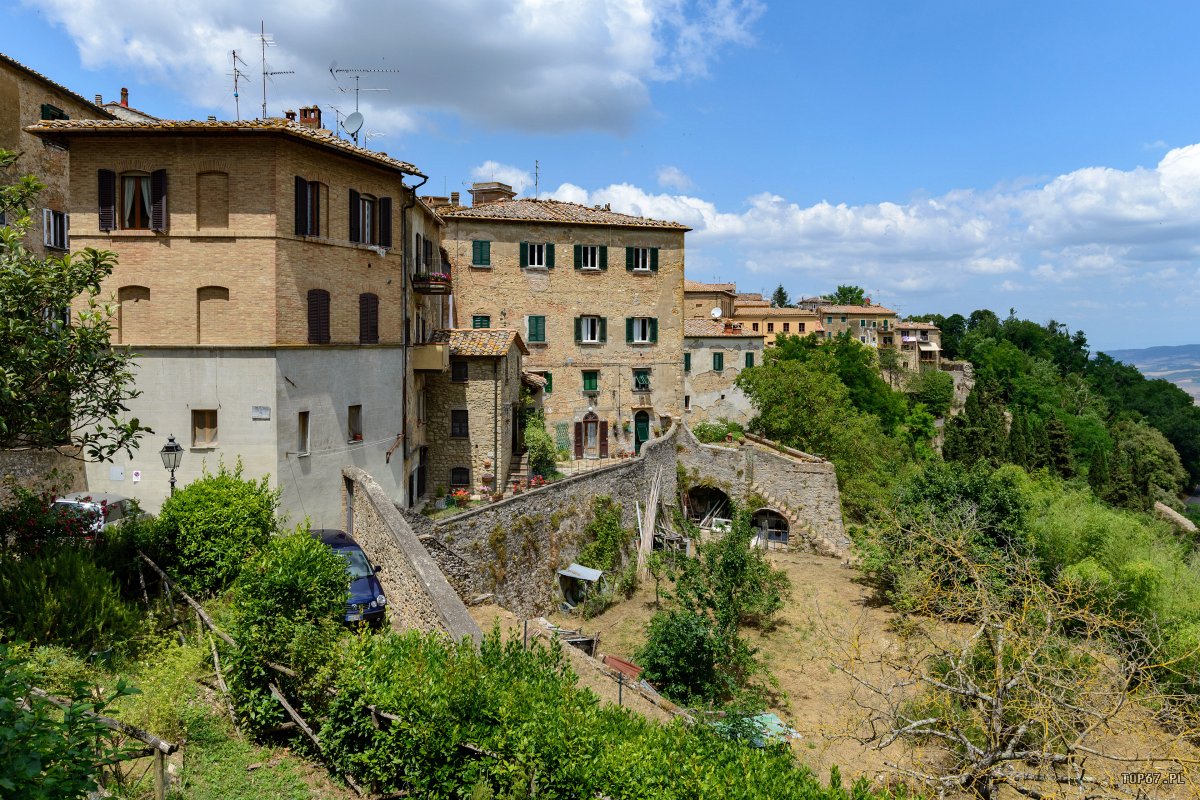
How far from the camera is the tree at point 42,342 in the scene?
429 inches

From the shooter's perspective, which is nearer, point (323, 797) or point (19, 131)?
point (323, 797)

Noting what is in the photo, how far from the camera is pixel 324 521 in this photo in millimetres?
19750

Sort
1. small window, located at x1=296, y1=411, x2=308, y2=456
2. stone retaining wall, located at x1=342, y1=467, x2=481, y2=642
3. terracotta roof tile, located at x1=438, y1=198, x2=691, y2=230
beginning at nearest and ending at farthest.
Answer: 1. stone retaining wall, located at x1=342, y1=467, x2=481, y2=642
2. small window, located at x1=296, y1=411, x2=308, y2=456
3. terracotta roof tile, located at x1=438, y1=198, x2=691, y2=230

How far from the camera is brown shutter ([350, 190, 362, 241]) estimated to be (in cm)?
2122

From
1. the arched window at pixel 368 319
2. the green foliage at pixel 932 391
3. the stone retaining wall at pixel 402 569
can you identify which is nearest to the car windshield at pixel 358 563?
the stone retaining wall at pixel 402 569

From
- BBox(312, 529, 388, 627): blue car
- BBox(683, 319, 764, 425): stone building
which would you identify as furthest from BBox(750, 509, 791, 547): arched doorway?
BBox(312, 529, 388, 627): blue car

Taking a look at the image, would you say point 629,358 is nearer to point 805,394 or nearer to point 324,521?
point 805,394

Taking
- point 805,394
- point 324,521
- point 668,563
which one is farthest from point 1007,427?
point 324,521

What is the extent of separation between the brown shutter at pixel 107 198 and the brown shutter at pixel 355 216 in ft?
18.9

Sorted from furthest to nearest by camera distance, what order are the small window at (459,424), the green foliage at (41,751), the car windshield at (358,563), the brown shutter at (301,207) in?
1. the small window at (459,424)
2. the brown shutter at (301,207)
3. the car windshield at (358,563)
4. the green foliage at (41,751)

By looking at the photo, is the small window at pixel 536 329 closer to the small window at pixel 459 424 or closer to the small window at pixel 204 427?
the small window at pixel 459 424

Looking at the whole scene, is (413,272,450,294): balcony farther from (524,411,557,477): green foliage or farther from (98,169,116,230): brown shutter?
(98,169,116,230): brown shutter

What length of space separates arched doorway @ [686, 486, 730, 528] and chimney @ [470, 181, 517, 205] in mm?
20496

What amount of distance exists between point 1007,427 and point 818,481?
4589cm
